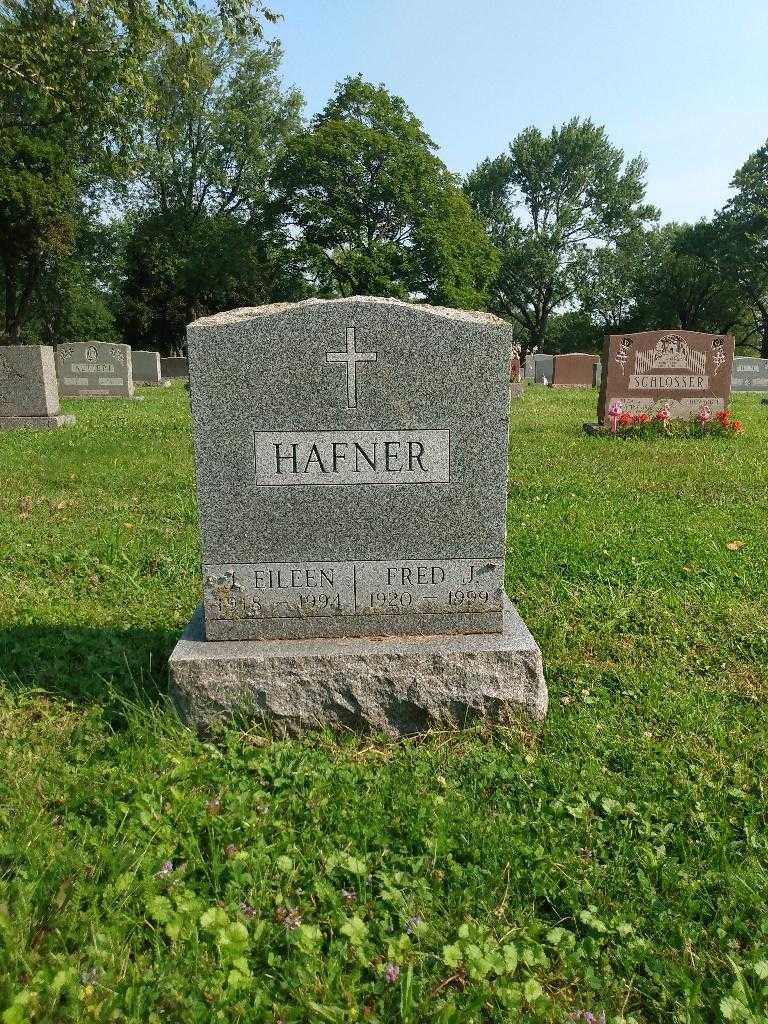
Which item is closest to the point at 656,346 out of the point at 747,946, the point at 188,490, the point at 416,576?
the point at 188,490

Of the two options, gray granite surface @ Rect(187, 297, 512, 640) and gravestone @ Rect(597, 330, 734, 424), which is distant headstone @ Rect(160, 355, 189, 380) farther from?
gray granite surface @ Rect(187, 297, 512, 640)

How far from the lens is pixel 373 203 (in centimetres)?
2995

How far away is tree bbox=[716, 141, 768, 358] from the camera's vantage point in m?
36.6

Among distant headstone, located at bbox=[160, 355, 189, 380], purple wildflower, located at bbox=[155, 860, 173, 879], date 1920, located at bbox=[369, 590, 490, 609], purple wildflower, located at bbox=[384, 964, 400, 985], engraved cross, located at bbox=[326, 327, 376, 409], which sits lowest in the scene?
purple wildflower, located at bbox=[384, 964, 400, 985]

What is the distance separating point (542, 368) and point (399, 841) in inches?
Answer: 1185

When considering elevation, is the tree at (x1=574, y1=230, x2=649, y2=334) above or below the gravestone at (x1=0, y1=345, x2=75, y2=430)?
above

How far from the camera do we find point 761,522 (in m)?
5.66

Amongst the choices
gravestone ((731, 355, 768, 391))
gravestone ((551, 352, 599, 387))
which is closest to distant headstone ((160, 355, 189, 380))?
gravestone ((551, 352, 599, 387))

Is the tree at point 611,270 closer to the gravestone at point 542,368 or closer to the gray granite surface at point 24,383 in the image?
the gravestone at point 542,368

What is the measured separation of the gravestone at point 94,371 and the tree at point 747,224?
107ft

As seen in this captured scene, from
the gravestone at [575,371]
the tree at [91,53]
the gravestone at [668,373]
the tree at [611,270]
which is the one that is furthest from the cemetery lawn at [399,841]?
the tree at [611,270]

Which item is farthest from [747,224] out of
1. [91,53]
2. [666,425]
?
[91,53]

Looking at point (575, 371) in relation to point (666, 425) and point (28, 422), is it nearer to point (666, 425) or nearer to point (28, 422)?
point (666, 425)

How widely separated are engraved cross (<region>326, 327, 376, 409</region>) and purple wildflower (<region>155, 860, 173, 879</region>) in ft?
5.58
